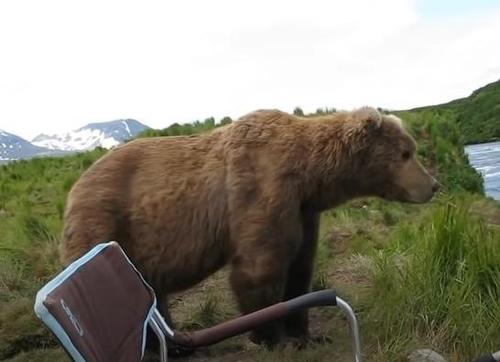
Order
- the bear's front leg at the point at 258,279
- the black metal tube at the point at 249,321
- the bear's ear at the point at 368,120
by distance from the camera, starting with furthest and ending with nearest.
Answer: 1. the bear's ear at the point at 368,120
2. the bear's front leg at the point at 258,279
3. the black metal tube at the point at 249,321

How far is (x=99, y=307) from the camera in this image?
9.34ft

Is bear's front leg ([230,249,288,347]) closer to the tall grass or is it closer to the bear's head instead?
the tall grass

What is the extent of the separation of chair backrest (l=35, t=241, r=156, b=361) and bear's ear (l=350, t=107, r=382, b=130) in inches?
90.7

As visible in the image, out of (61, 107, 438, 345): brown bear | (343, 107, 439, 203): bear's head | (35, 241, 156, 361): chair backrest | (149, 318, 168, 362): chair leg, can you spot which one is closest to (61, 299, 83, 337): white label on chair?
(35, 241, 156, 361): chair backrest

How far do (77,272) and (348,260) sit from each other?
14.0 ft

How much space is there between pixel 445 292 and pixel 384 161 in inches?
38.4

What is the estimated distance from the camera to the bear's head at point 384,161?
17.0 feet

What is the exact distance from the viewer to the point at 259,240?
4816 mm

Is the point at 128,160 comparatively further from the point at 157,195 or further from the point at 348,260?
the point at 348,260

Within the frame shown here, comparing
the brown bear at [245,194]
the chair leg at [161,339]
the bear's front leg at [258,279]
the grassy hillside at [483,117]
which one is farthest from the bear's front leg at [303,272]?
the grassy hillside at [483,117]

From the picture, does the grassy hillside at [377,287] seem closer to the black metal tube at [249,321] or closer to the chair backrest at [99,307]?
the black metal tube at [249,321]

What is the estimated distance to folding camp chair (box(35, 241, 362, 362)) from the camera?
2.44 m

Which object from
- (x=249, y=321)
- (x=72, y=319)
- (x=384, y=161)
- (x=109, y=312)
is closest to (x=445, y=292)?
(x=384, y=161)

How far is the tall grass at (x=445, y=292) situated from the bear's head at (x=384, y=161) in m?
0.31
